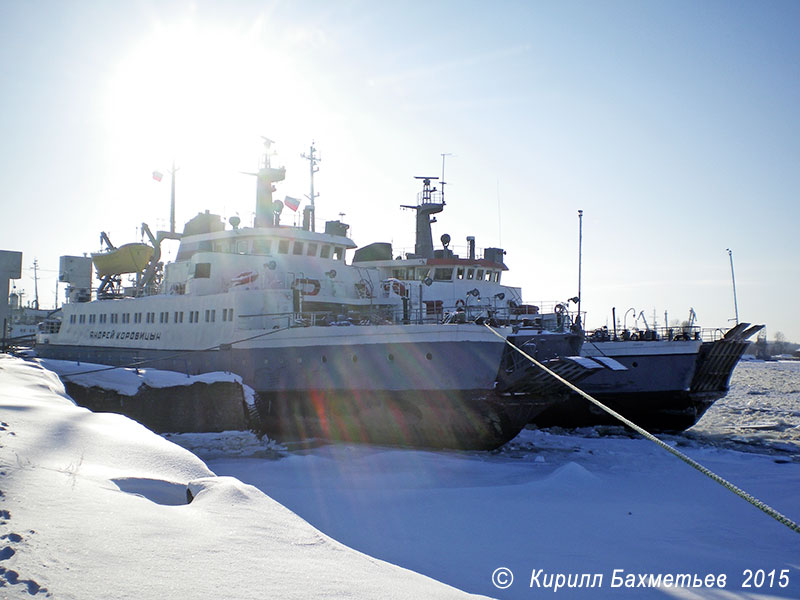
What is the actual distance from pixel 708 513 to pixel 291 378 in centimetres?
1217

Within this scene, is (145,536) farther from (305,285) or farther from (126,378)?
(305,285)

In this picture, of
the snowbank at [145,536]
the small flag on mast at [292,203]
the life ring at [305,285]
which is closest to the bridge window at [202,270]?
the life ring at [305,285]

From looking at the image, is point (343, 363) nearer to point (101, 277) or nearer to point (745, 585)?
point (745, 585)

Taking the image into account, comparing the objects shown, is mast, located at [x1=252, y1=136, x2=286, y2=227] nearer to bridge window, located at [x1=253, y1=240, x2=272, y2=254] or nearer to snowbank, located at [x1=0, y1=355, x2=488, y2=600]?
bridge window, located at [x1=253, y1=240, x2=272, y2=254]

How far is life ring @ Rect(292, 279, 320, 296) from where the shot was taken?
2128 centimetres

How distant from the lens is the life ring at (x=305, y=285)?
21.3 metres

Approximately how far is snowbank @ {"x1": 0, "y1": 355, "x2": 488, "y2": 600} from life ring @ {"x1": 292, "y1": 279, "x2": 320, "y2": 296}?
15118 mm

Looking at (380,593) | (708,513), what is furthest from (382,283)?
(380,593)

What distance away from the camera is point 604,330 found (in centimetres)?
2405

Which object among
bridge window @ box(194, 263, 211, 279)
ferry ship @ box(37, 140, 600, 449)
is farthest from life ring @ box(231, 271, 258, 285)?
bridge window @ box(194, 263, 211, 279)

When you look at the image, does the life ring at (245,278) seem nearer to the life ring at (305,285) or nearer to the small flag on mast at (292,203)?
the life ring at (305,285)

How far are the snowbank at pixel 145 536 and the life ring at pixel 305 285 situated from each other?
15118mm
